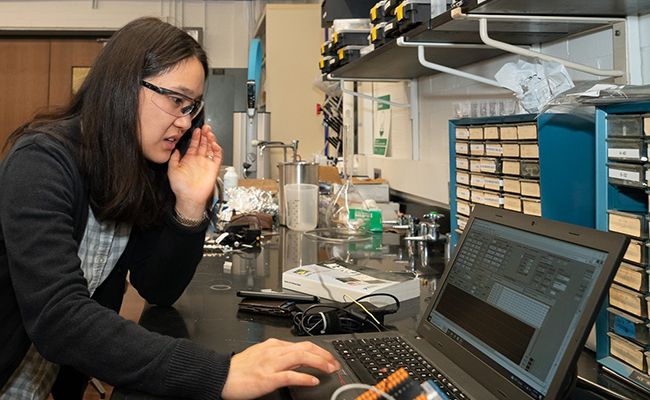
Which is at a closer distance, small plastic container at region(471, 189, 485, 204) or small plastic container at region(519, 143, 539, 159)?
small plastic container at region(519, 143, 539, 159)

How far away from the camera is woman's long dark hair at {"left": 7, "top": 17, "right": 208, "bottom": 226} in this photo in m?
1.07

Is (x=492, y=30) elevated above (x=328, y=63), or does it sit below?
below

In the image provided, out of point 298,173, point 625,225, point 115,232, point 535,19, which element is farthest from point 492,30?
point 298,173

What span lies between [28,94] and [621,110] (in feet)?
20.9

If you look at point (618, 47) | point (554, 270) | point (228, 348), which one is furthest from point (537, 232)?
point (618, 47)

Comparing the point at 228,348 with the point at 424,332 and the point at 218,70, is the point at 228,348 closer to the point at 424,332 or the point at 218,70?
the point at 424,332

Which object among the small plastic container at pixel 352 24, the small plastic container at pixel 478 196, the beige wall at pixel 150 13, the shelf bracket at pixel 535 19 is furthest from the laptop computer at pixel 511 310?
the beige wall at pixel 150 13

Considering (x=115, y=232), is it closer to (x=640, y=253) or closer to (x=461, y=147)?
(x=461, y=147)

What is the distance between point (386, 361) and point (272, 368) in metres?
0.18

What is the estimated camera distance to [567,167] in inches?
40.0

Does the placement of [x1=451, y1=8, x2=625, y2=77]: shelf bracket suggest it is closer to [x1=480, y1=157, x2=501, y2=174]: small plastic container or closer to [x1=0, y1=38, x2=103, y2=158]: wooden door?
[x1=480, y1=157, x2=501, y2=174]: small plastic container

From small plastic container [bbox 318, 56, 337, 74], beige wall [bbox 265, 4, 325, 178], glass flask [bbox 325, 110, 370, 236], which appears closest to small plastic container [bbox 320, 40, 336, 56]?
small plastic container [bbox 318, 56, 337, 74]

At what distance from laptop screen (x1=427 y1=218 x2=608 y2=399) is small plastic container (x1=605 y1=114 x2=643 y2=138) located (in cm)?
19

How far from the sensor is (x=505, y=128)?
45.4 inches
